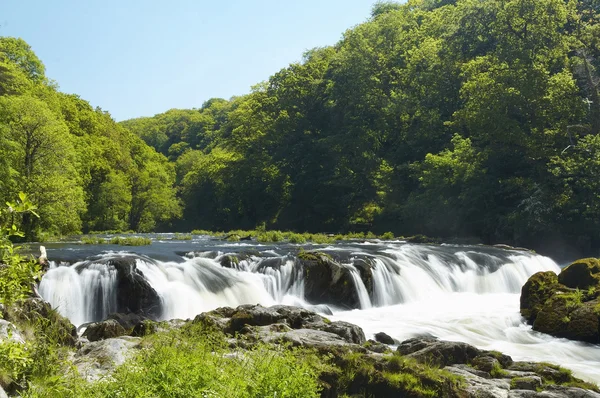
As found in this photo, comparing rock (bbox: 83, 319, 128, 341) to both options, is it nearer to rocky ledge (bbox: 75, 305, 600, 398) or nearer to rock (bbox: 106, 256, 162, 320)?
rocky ledge (bbox: 75, 305, 600, 398)

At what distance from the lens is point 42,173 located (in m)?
30.9

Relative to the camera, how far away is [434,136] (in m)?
48.2

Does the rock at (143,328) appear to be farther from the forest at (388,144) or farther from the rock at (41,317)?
the forest at (388,144)

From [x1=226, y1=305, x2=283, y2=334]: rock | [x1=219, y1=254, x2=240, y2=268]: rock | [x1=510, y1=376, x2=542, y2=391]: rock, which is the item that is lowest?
[x1=510, y1=376, x2=542, y2=391]: rock

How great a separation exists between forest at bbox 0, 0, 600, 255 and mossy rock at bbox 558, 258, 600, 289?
15.4 meters

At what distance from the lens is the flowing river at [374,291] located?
1575cm

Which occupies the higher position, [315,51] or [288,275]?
[315,51]

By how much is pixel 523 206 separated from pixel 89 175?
35989 millimetres

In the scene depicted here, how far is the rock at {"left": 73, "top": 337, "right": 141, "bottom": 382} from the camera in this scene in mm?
7134

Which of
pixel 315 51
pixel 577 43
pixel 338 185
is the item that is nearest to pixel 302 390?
pixel 577 43

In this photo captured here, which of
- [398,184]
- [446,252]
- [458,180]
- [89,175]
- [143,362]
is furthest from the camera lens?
[89,175]

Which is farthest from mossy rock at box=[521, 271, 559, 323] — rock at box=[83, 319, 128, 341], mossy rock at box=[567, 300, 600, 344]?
rock at box=[83, 319, 128, 341]

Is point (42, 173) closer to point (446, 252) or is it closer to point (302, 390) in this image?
point (446, 252)

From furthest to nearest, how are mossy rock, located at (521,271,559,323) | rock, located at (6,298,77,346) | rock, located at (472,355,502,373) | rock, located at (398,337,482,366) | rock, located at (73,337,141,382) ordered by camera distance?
mossy rock, located at (521,271,559,323) → rock, located at (398,337,482,366) → rock, located at (472,355,502,373) → rock, located at (6,298,77,346) → rock, located at (73,337,141,382)
